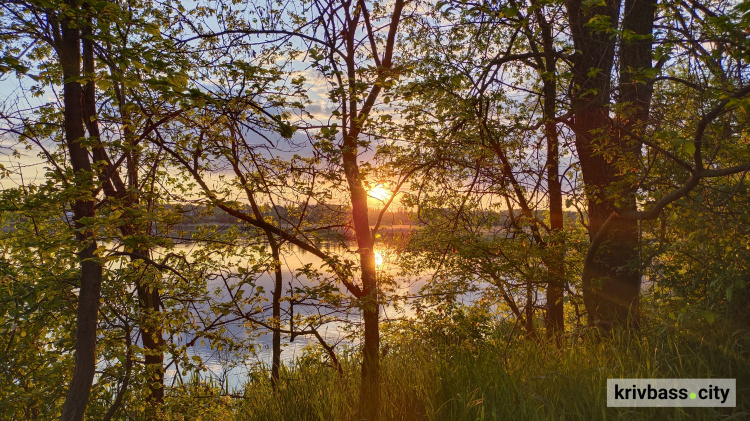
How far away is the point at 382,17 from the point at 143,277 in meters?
4.49

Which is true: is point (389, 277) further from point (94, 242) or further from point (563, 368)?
point (94, 242)

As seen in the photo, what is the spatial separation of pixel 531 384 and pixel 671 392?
951 millimetres

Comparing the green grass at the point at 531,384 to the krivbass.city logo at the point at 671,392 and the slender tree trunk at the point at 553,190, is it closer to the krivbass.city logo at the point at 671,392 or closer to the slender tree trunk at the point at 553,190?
the krivbass.city logo at the point at 671,392

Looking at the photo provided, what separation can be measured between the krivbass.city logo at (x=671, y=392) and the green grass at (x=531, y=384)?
0.06m

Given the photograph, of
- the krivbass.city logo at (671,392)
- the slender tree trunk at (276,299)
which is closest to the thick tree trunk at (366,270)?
the slender tree trunk at (276,299)

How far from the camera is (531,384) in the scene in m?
3.73

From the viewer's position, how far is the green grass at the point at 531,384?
3322 mm

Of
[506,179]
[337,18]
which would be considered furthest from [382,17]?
[506,179]

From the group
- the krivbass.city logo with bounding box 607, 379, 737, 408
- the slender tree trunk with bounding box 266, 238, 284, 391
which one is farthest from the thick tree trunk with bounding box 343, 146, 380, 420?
the krivbass.city logo with bounding box 607, 379, 737, 408

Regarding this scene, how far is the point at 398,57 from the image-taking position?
765cm

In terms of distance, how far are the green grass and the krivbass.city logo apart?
6cm

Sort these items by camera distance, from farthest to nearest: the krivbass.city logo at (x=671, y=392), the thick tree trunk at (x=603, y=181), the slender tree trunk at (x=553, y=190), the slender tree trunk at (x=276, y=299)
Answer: the slender tree trunk at (x=553, y=190) < the thick tree trunk at (x=603, y=181) < the slender tree trunk at (x=276, y=299) < the krivbass.city logo at (x=671, y=392)

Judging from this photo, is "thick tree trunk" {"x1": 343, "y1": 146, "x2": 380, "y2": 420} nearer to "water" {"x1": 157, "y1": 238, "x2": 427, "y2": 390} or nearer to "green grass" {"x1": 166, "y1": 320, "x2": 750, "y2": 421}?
"water" {"x1": 157, "y1": 238, "x2": 427, "y2": 390}

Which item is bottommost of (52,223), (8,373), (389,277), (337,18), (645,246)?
(8,373)
